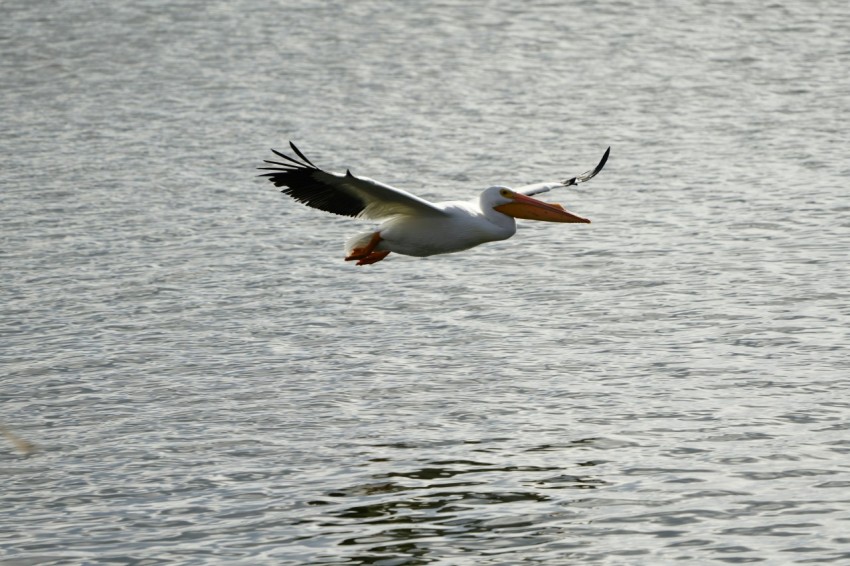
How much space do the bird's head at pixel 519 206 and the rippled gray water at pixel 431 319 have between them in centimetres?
115

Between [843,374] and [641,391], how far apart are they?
5.22ft

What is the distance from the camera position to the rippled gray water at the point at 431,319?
1007 cm

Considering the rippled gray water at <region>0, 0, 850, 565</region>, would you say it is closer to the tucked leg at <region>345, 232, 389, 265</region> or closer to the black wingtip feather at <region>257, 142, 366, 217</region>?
the tucked leg at <region>345, 232, 389, 265</region>

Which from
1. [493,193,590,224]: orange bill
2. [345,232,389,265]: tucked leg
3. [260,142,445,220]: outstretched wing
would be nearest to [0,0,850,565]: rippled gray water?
[345,232,389,265]: tucked leg

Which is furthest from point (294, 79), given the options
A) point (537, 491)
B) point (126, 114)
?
point (537, 491)

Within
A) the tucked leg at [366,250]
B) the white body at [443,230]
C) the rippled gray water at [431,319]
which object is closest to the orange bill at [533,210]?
the white body at [443,230]

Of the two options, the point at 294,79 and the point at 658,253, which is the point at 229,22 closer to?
the point at 294,79

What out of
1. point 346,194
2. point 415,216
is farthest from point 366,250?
point 346,194

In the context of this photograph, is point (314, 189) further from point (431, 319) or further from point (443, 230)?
point (431, 319)

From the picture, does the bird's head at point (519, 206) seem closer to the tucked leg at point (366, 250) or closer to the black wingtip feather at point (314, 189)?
the tucked leg at point (366, 250)

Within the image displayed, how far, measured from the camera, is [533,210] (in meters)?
13.1

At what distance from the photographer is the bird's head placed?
1281cm

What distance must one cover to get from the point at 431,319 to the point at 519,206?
1.95 m

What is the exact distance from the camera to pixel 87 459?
37.0 ft
